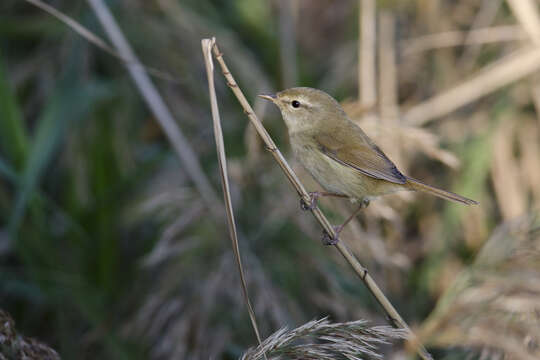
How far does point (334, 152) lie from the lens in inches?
94.3

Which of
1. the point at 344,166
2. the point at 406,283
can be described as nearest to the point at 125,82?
the point at 344,166

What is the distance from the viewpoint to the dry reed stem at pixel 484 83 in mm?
3420

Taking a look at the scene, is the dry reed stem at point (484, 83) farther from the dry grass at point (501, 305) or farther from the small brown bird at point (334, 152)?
the dry grass at point (501, 305)

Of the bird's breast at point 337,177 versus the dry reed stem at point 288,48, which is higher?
the dry reed stem at point 288,48

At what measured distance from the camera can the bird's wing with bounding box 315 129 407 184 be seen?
2.33 metres

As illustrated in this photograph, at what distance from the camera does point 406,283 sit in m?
3.57

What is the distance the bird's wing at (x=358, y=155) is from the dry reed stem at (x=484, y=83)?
123 centimetres

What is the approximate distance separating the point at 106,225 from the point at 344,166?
4.49 feet

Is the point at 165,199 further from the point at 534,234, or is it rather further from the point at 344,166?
the point at 534,234

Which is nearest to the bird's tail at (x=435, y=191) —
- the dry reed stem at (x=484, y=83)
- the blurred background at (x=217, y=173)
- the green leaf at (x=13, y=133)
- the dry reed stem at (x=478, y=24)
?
the blurred background at (x=217, y=173)

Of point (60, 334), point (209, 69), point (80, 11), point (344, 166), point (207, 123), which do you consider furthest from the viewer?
point (207, 123)

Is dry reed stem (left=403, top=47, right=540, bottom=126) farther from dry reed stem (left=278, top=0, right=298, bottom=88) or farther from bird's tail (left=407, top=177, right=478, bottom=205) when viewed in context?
bird's tail (left=407, top=177, right=478, bottom=205)

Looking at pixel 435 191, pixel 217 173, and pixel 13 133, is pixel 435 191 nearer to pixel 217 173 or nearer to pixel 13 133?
pixel 217 173

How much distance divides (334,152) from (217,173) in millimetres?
1119
